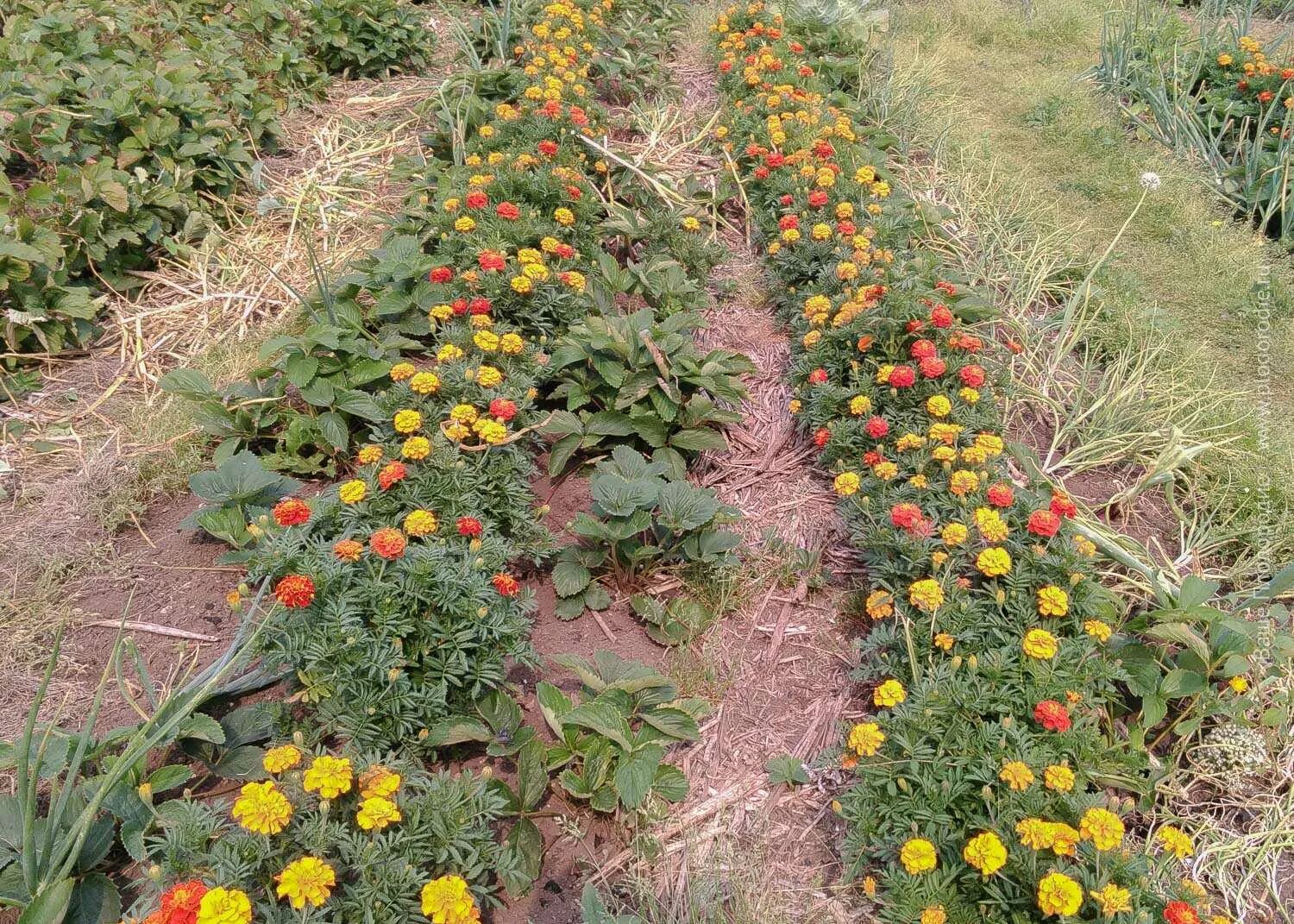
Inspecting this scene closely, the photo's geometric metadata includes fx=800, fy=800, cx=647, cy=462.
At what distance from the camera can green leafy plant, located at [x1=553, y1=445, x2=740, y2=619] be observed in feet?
8.10

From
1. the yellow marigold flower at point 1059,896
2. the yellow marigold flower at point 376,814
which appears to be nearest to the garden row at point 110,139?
the yellow marigold flower at point 376,814

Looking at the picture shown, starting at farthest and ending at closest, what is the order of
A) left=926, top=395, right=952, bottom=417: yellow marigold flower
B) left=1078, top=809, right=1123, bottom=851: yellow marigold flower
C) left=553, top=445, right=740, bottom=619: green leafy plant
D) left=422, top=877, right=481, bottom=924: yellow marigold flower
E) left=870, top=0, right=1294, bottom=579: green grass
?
left=870, top=0, right=1294, bottom=579: green grass → left=926, top=395, right=952, bottom=417: yellow marigold flower → left=553, top=445, right=740, bottom=619: green leafy plant → left=1078, top=809, right=1123, bottom=851: yellow marigold flower → left=422, top=877, right=481, bottom=924: yellow marigold flower

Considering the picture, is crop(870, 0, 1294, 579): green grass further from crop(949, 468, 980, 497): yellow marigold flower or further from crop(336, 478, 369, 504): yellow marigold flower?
crop(336, 478, 369, 504): yellow marigold flower

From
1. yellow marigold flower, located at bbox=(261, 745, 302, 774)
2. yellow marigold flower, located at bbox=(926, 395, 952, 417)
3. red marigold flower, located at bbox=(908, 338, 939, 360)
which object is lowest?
yellow marigold flower, located at bbox=(261, 745, 302, 774)

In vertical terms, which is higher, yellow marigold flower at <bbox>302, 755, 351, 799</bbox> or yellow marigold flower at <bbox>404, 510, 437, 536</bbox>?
yellow marigold flower at <bbox>404, 510, 437, 536</bbox>

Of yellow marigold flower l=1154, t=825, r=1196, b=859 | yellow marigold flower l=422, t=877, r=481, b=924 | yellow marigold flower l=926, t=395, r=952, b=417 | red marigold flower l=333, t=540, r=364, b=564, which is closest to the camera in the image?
yellow marigold flower l=422, t=877, r=481, b=924

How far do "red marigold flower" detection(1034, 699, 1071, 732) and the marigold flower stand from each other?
1.06 ft

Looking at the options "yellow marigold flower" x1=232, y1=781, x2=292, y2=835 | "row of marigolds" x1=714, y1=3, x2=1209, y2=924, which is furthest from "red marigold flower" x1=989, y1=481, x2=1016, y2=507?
"yellow marigold flower" x1=232, y1=781, x2=292, y2=835

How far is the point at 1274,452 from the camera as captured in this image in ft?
9.38

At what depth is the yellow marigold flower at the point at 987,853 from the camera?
1.67 m

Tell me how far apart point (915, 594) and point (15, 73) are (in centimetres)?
424

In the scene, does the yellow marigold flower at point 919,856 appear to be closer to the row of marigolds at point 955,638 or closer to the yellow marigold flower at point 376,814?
the row of marigolds at point 955,638

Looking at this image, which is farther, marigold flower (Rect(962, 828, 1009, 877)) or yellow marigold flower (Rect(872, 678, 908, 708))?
yellow marigold flower (Rect(872, 678, 908, 708))

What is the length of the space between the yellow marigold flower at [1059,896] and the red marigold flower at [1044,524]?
35.9 inches
